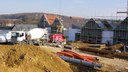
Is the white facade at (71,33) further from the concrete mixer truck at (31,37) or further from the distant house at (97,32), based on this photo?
the concrete mixer truck at (31,37)

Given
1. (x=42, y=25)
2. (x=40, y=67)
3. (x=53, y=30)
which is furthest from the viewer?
(x=42, y=25)

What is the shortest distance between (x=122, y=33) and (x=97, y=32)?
5.69 metres

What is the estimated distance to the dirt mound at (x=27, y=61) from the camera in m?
15.3

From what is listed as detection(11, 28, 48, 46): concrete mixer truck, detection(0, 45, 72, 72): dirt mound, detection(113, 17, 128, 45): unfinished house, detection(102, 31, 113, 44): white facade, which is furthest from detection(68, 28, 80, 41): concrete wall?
detection(0, 45, 72, 72): dirt mound

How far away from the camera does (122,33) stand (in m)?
44.9

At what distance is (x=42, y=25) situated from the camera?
70312mm

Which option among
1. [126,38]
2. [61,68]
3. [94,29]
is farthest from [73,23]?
[61,68]

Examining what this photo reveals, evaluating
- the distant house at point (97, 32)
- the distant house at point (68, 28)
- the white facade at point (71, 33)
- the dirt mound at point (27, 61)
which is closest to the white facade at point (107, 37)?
the distant house at point (97, 32)

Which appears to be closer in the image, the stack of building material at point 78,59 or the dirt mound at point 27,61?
the dirt mound at point 27,61

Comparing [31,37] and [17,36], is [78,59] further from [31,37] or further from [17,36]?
[31,37]

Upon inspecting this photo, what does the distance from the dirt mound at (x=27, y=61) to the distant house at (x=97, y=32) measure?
3035cm

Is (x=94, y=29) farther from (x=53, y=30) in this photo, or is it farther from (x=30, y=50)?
(x=30, y=50)

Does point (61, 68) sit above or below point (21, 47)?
below

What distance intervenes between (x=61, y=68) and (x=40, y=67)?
1.69m
